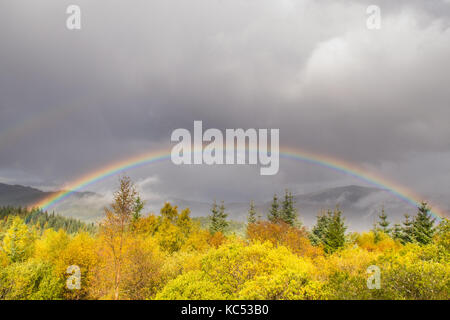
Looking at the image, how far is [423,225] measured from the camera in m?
53.8

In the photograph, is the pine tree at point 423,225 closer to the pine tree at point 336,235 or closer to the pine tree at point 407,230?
the pine tree at point 407,230

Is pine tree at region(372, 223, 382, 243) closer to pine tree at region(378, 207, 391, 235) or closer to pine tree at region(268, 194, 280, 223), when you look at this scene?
pine tree at region(378, 207, 391, 235)

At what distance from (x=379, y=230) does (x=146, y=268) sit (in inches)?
2909

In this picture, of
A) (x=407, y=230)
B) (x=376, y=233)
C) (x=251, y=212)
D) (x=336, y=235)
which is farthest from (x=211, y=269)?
(x=376, y=233)

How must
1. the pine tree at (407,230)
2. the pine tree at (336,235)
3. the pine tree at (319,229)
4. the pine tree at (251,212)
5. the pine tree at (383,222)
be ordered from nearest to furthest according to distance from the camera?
1. the pine tree at (336,235)
2. the pine tree at (407,230)
3. the pine tree at (319,229)
4. the pine tree at (383,222)
5. the pine tree at (251,212)

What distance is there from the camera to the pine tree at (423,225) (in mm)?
52531

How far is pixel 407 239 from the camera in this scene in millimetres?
56438

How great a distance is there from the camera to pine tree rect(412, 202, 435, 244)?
2068 inches

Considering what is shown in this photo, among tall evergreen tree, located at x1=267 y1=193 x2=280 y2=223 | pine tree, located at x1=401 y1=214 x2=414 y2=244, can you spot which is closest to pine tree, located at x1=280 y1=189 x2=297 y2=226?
tall evergreen tree, located at x1=267 y1=193 x2=280 y2=223

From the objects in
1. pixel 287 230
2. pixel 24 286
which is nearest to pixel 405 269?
pixel 24 286

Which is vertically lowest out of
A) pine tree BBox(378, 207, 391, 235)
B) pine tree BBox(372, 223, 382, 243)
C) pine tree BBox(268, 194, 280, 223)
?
A: pine tree BBox(372, 223, 382, 243)

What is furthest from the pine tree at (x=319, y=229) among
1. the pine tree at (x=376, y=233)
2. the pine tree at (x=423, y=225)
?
the pine tree at (x=376, y=233)
